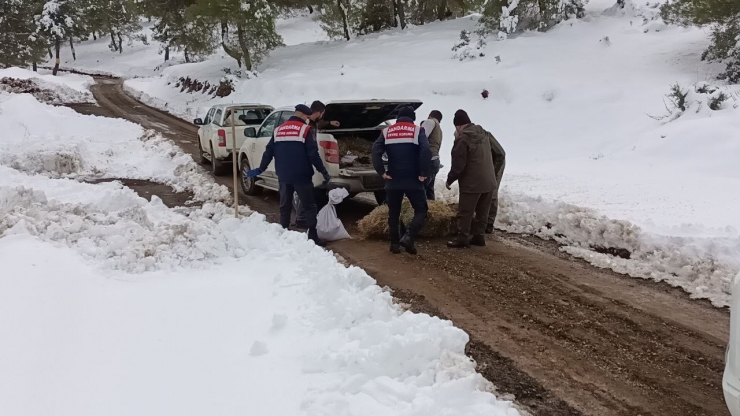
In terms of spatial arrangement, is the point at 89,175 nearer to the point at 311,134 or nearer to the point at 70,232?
the point at 70,232

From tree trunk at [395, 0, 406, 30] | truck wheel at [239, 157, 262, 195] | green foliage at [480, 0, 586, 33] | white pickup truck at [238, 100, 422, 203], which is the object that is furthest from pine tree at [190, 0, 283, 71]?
white pickup truck at [238, 100, 422, 203]

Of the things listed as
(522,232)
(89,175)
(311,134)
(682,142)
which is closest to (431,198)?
(522,232)

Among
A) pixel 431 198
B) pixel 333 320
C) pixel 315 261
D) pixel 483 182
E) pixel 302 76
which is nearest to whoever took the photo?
pixel 333 320

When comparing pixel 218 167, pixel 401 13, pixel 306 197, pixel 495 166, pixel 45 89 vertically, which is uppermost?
pixel 401 13

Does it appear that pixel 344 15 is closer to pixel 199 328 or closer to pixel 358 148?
pixel 358 148

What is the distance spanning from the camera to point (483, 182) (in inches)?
264

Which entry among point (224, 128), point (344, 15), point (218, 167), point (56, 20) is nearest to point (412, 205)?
point (224, 128)

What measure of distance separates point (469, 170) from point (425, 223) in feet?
3.49

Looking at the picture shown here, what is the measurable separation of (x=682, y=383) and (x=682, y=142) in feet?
30.9

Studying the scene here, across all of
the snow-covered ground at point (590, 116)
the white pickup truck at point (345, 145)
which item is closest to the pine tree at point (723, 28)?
the snow-covered ground at point (590, 116)

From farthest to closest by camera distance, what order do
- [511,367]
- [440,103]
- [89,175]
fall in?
[440,103], [89,175], [511,367]

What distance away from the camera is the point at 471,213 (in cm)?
687

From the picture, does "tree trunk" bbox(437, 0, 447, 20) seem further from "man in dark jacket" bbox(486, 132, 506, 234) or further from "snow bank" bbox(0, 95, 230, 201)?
"man in dark jacket" bbox(486, 132, 506, 234)

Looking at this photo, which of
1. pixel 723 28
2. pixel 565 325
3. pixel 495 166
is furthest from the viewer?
pixel 723 28
